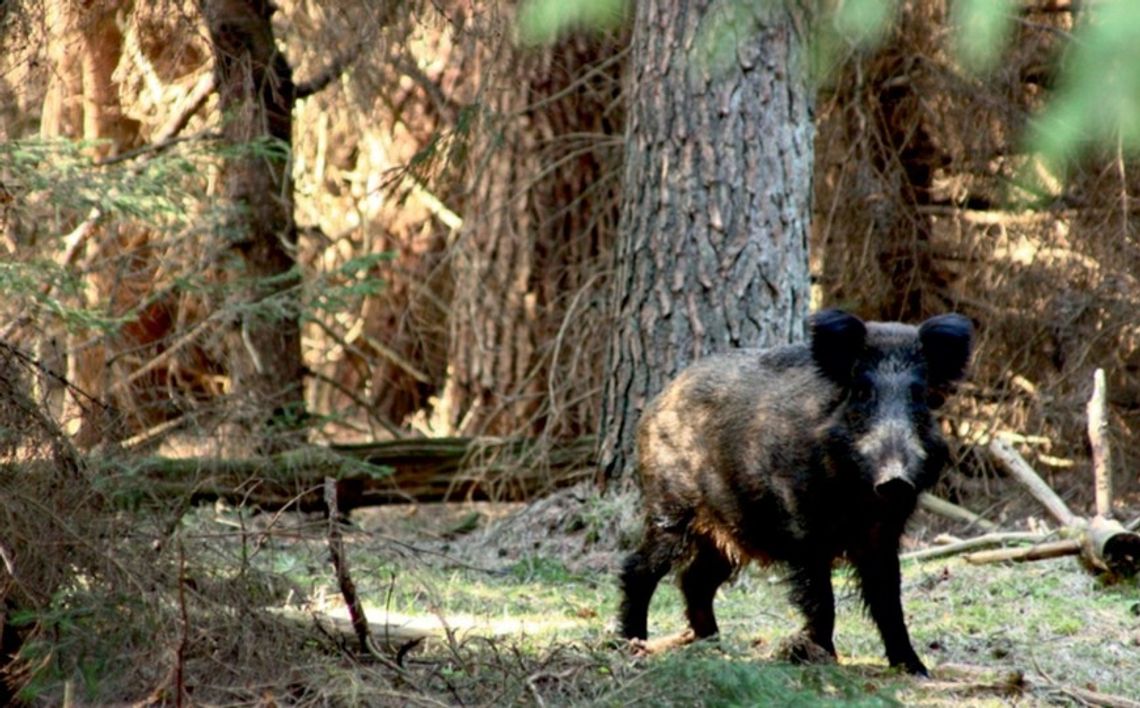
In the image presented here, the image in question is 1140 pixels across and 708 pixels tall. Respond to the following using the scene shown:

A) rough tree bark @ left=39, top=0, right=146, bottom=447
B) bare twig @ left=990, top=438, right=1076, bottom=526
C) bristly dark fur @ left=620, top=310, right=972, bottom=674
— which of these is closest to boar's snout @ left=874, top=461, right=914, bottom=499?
bristly dark fur @ left=620, top=310, right=972, bottom=674

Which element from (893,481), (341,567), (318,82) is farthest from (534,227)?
(341,567)

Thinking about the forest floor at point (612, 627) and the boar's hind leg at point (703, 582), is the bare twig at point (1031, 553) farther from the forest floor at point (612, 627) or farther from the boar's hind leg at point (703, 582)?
the boar's hind leg at point (703, 582)

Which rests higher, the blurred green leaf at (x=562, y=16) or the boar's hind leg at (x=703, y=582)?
the blurred green leaf at (x=562, y=16)

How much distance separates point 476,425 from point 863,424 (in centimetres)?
679

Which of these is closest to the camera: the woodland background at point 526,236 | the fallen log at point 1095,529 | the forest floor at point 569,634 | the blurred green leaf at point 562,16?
the forest floor at point 569,634

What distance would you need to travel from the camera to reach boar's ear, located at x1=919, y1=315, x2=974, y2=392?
5977 mm

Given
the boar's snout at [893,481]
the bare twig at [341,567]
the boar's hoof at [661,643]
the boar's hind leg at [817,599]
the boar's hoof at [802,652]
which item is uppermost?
the boar's snout at [893,481]

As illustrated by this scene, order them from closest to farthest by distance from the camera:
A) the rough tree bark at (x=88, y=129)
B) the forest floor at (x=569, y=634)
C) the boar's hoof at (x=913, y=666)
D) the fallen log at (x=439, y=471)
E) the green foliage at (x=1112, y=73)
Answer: the green foliage at (x=1112, y=73) < the forest floor at (x=569, y=634) < the boar's hoof at (x=913, y=666) < the rough tree bark at (x=88, y=129) < the fallen log at (x=439, y=471)

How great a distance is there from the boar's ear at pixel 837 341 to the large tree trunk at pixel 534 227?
5.83 m

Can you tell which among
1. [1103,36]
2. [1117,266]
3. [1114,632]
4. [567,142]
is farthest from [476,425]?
[1103,36]

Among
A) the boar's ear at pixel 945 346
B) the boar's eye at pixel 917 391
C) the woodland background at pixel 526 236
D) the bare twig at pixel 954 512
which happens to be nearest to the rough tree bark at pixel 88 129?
the woodland background at pixel 526 236

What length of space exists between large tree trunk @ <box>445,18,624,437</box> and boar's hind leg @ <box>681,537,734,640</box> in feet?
16.7

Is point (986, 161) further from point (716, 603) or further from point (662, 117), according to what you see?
point (716, 603)

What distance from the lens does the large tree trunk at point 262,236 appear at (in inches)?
379
